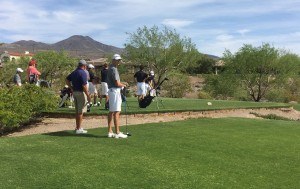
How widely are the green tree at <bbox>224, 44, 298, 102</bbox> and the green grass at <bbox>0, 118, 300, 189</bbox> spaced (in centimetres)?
3254

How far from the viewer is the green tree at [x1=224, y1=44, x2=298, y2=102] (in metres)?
42.7

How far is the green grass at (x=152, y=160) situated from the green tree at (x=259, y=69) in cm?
3254

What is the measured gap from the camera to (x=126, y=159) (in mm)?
7855

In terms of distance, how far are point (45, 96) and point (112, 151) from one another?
22.2ft

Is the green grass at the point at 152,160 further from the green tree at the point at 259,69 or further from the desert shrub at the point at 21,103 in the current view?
the green tree at the point at 259,69

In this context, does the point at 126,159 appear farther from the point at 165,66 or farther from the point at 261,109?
the point at 165,66

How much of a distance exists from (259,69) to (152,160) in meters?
37.9

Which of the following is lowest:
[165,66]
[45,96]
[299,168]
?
[299,168]

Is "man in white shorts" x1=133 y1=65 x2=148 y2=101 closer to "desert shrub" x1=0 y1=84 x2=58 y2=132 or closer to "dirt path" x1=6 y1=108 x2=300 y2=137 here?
"dirt path" x1=6 y1=108 x2=300 y2=137

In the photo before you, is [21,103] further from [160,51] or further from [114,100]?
[160,51]

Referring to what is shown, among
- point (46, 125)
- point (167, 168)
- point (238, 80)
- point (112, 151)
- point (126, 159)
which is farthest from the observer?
point (238, 80)

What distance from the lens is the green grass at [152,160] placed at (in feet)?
21.4

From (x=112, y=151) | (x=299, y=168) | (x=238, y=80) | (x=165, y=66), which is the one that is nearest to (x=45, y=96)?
(x=112, y=151)

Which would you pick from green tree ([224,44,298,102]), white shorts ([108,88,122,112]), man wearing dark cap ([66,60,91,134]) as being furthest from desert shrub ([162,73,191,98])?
white shorts ([108,88,122,112])
